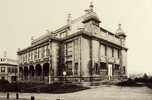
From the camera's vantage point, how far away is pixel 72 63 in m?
16.5

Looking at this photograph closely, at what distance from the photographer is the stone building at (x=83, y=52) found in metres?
16.0

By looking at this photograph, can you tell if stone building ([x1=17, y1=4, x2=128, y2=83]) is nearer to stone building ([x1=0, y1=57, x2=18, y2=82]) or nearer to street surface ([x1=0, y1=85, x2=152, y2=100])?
street surface ([x1=0, y1=85, x2=152, y2=100])

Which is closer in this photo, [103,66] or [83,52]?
[83,52]

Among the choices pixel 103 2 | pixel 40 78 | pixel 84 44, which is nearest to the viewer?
pixel 103 2

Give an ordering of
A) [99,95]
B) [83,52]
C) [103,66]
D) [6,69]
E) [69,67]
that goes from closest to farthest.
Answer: [99,95], [83,52], [69,67], [103,66], [6,69]

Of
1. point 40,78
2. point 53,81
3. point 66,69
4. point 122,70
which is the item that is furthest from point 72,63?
point 122,70

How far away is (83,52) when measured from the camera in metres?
15.9

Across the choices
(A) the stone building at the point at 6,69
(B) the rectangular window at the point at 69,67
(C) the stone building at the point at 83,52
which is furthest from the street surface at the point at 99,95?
(A) the stone building at the point at 6,69

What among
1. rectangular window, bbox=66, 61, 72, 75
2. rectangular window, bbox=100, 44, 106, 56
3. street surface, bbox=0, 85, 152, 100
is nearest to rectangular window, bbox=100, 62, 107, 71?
rectangular window, bbox=100, 44, 106, 56

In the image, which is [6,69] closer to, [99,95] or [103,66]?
[103,66]

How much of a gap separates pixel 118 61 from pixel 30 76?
34.2 feet

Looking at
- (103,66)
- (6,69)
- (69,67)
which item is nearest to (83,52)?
(69,67)

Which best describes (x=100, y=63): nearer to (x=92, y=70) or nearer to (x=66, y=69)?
(x=92, y=70)

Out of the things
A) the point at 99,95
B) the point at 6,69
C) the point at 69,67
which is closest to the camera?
the point at 99,95
